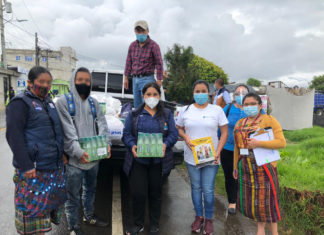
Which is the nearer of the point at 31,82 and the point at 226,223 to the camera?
the point at 31,82

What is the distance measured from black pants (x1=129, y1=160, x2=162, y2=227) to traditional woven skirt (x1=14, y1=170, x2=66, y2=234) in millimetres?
868

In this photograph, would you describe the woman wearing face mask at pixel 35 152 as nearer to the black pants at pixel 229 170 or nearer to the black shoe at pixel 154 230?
the black shoe at pixel 154 230

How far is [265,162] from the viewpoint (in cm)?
267

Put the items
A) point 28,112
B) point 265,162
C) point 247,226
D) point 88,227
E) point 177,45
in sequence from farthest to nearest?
point 177,45
point 247,226
point 88,227
point 265,162
point 28,112

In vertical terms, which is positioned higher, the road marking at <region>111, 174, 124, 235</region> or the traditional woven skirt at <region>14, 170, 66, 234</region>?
the traditional woven skirt at <region>14, 170, 66, 234</region>

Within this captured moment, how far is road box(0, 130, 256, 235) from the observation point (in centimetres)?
316

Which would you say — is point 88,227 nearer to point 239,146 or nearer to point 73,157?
point 73,157

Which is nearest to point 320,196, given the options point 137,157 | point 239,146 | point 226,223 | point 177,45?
point 226,223

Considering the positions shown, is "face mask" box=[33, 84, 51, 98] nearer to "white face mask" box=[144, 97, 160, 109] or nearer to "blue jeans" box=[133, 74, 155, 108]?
"white face mask" box=[144, 97, 160, 109]

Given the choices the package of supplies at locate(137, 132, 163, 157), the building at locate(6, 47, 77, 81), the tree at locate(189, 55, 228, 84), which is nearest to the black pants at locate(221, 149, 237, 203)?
the package of supplies at locate(137, 132, 163, 157)

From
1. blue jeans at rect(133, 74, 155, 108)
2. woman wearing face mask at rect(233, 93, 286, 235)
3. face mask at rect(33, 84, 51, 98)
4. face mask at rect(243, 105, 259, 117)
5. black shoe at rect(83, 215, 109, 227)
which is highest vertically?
blue jeans at rect(133, 74, 155, 108)

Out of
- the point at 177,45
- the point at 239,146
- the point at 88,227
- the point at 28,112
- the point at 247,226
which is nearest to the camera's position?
the point at 28,112

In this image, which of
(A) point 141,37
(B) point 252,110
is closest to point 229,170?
(B) point 252,110

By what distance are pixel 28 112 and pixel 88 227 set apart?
1735 mm
